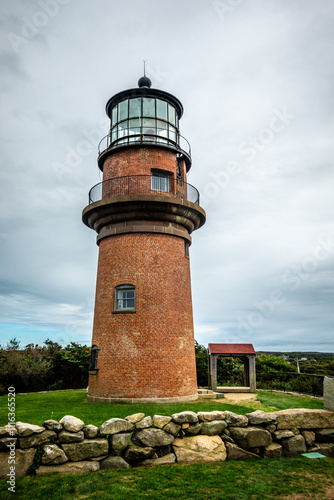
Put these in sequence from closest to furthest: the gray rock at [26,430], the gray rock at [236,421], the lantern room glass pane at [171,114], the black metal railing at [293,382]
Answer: the gray rock at [26,430] < the gray rock at [236,421] < the lantern room glass pane at [171,114] < the black metal railing at [293,382]

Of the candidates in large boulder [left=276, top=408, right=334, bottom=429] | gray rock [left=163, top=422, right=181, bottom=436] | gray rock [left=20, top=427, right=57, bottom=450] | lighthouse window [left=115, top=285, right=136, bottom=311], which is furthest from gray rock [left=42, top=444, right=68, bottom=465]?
lighthouse window [left=115, top=285, right=136, bottom=311]

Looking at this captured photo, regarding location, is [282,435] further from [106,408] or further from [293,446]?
[106,408]

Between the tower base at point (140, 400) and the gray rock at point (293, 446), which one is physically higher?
the tower base at point (140, 400)

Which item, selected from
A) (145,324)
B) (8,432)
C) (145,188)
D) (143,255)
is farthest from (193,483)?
(145,188)

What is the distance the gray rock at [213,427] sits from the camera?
700 cm

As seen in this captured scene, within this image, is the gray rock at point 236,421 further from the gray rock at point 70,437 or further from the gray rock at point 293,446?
the gray rock at point 70,437

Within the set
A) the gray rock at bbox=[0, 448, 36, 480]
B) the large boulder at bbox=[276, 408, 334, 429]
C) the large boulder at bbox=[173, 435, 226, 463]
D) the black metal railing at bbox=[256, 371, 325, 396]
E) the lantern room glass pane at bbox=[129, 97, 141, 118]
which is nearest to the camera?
the gray rock at bbox=[0, 448, 36, 480]

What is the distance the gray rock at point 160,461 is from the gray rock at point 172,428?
0.37 m

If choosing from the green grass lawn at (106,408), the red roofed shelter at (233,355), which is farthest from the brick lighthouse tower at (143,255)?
the red roofed shelter at (233,355)

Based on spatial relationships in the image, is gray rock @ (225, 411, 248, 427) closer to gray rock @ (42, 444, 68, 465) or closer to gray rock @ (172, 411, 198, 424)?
gray rock @ (172, 411, 198, 424)

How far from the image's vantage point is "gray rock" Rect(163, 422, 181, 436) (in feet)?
22.0

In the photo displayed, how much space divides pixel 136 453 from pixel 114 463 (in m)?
0.40

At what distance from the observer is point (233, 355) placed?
17719 millimetres

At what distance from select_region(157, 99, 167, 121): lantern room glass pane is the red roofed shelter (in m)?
10.9
